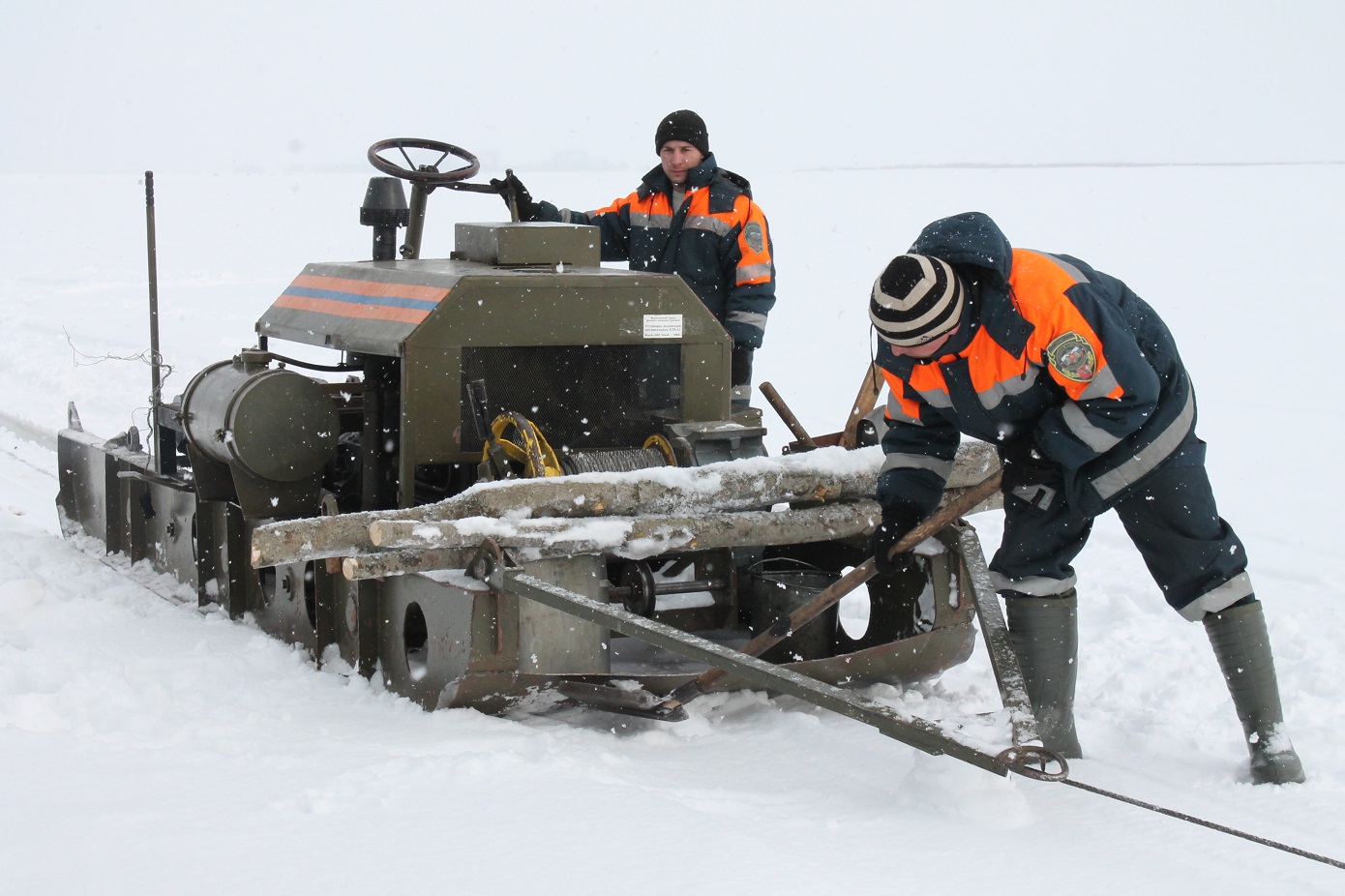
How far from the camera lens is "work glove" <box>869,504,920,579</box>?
12.7 ft

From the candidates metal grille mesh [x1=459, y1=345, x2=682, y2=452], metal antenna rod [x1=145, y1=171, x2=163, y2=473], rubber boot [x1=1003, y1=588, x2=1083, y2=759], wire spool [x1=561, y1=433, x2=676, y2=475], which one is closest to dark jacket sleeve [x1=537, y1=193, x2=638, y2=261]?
metal grille mesh [x1=459, y1=345, x2=682, y2=452]

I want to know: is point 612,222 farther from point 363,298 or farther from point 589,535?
point 589,535

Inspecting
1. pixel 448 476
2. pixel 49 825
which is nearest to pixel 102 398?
pixel 448 476

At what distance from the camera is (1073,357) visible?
10.9ft

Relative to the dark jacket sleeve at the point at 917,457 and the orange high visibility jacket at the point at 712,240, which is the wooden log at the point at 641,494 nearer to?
the dark jacket sleeve at the point at 917,457

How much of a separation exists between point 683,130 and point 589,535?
2.55 m

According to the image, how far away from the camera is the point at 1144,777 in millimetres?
3547

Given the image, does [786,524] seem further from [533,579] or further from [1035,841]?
[1035,841]

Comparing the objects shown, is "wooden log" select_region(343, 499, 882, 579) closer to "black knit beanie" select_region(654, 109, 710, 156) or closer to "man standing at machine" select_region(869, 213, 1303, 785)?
"man standing at machine" select_region(869, 213, 1303, 785)

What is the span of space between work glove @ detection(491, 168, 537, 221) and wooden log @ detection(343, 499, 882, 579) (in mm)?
2113

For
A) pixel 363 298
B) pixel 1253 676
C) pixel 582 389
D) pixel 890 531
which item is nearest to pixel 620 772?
pixel 890 531

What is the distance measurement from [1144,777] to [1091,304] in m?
1.13

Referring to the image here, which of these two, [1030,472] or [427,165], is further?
[427,165]

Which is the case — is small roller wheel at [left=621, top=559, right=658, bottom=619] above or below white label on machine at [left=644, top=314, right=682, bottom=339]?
below
